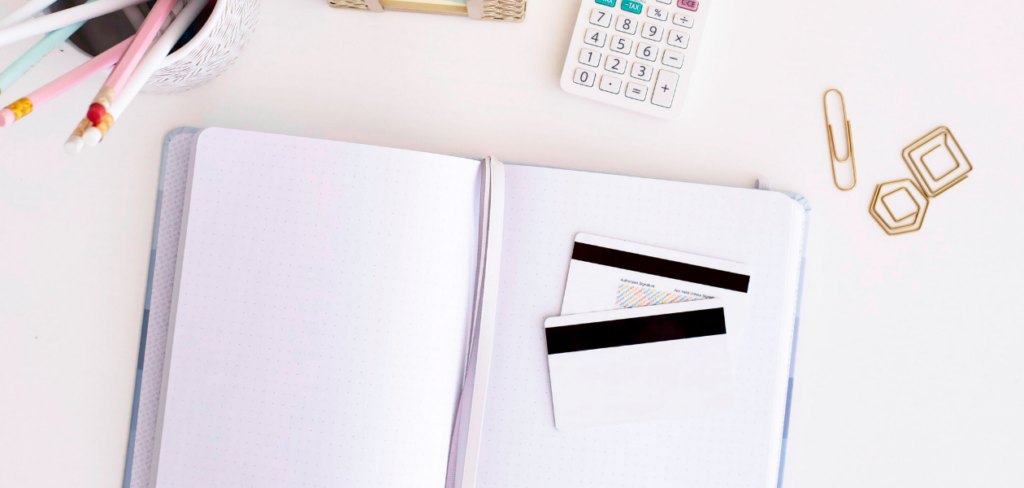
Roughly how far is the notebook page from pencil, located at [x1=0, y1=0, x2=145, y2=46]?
33 centimetres

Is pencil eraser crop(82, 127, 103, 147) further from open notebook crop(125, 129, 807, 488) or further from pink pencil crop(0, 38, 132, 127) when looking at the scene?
open notebook crop(125, 129, 807, 488)

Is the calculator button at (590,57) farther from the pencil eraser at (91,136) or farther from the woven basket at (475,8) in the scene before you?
the pencil eraser at (91,136)

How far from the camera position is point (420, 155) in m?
0.50

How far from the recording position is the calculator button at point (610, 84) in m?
0.56

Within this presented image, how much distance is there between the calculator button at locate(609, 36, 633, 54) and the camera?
1.83 feet

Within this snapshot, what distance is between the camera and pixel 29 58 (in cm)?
35

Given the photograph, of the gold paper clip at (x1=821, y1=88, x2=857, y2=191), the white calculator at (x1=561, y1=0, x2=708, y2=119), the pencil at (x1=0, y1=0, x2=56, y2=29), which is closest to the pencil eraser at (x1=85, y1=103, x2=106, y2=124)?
the pencil at (x1=0, y1=0, x2=56, y2=29)

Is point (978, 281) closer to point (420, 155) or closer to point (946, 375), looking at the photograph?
point (946, 375)

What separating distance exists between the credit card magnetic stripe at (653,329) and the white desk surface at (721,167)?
128 millimetres

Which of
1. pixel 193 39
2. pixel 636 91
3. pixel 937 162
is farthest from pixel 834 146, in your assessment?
pixel 193 39

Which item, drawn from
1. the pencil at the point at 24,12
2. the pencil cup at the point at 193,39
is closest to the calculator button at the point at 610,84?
the pencil cup at the point at 193,39

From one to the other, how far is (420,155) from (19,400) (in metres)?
0.47

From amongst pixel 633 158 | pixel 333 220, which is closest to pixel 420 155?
pixel 333 220

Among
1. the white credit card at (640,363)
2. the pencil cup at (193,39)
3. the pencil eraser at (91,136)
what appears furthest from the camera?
the white credit card at (640,363)
